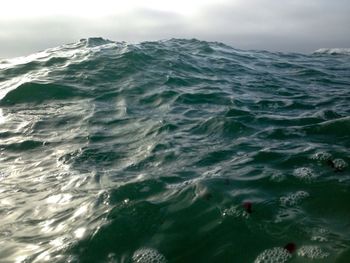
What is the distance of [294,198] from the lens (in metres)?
6.64

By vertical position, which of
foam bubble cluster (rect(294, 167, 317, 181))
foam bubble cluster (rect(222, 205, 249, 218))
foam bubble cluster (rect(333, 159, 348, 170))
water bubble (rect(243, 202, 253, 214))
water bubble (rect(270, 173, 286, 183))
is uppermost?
foam bubble cluster (rect(333, 159, 348, 170))

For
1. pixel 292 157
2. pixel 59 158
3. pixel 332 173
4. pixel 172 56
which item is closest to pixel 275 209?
pixel 332 173

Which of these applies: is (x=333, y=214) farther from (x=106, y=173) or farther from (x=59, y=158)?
(x=59, y=158)

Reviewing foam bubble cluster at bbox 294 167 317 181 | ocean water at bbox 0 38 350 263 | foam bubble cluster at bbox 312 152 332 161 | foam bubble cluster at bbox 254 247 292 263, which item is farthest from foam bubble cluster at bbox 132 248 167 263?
foam bubble cluster at bbox 312 152 332 161

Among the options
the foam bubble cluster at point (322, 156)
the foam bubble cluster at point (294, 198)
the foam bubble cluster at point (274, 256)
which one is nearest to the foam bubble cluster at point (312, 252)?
the foam bubble cluster at point (274, 256)

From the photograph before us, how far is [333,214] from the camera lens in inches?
241

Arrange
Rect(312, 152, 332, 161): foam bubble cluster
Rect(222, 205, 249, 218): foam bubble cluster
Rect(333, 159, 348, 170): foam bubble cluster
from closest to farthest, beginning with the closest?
Rect(222, 205, 249, 218): foam bubble cluster < Rect(333, 159, 348, 170): foam bubble cluster < Rect(312, 152, 332, 161): foam bubble cluster

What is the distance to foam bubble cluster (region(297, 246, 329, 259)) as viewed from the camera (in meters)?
5.11

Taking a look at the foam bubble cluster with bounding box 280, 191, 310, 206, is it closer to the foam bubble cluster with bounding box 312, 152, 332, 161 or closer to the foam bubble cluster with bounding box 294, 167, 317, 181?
the foam bubble cluster with bounding box 294, 167, 317, 181

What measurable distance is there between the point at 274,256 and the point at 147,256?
157 cm

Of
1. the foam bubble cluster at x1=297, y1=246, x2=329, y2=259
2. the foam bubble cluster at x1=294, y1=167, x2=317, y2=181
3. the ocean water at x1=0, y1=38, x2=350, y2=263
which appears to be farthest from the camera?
the foam bubble cluster at x1=294, y1=167, x2=317, y2=181

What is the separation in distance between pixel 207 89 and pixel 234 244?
1038cm

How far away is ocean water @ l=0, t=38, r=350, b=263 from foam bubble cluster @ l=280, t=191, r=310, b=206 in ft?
0.06

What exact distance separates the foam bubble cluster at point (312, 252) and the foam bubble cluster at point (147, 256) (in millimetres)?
1664
